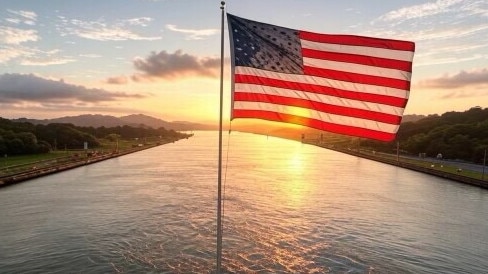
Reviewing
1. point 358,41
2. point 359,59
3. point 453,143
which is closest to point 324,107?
point 359,59

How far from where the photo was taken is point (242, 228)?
3306 cm

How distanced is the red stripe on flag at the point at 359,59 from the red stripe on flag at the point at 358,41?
0.31 meters

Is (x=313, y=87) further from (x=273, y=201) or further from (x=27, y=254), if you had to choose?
(x=273, y=201)

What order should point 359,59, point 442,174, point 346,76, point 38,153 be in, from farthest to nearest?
1. point 38,153
2. point 442,174
3. point 346,76
4. point 359,59

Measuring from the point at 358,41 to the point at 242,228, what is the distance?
2514 cm

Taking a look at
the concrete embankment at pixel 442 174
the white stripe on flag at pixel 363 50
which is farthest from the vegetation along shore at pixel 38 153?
the concrete embankment at pixel 442 174

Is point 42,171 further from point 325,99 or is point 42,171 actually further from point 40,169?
point 325,99

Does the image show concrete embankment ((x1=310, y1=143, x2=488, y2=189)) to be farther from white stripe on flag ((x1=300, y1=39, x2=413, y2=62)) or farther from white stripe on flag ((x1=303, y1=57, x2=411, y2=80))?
white stripe on flag ((x1=300, y1=39, x2=413, y2=62))

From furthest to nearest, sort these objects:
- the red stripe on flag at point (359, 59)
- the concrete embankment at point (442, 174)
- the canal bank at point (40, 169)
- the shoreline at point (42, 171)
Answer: the concrete embankment at point (442, 174) → the canal bank at point (40, 169) → the shoreline at point (42, 171) → the red stripe on flag at point (359, 59)

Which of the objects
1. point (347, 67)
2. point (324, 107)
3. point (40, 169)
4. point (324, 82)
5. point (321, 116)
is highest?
point (347, 67)

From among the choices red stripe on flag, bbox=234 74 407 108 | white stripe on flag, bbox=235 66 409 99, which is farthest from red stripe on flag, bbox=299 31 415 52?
red stripe on flag, bbox=234 74 407 108

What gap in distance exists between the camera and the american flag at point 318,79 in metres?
10.3

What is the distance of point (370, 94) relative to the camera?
1065 centimetres

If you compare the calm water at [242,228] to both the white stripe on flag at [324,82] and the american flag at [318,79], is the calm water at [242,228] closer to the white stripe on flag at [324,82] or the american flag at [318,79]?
the american flag at [318,79]
